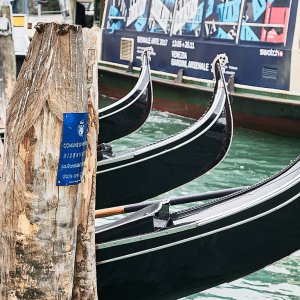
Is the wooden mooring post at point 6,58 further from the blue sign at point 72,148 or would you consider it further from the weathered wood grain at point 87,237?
the blue sign at point 72,148

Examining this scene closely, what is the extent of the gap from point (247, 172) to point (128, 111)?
5.61ft

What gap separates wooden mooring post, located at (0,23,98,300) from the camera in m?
3.08

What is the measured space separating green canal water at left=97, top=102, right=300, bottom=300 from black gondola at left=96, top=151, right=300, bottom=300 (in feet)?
2.76

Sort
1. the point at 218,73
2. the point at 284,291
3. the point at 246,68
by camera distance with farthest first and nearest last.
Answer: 1. the point at 246,68
2. the point at 218,73
3. the point at 284,291

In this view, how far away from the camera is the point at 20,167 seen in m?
3.11

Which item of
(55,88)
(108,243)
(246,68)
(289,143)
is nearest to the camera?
(55,88)

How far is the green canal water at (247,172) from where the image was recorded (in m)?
5.35

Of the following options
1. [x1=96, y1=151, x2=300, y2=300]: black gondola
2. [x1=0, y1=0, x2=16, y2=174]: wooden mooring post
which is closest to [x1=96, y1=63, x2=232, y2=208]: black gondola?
[x1=96, y1=151, x2=300, y2=300]: black gondola

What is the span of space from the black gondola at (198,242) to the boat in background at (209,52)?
5845 mm

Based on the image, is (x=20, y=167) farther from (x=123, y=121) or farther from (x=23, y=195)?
(x=123, y=121)

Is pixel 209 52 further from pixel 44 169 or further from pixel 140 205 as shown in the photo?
pixel 44 169

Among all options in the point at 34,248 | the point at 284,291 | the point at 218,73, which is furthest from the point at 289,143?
the point at 34,248

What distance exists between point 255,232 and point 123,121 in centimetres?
379

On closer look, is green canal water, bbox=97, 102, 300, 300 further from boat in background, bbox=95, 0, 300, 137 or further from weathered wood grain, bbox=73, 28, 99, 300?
weathered wood grain, bbox=73, 28, 99, 300
